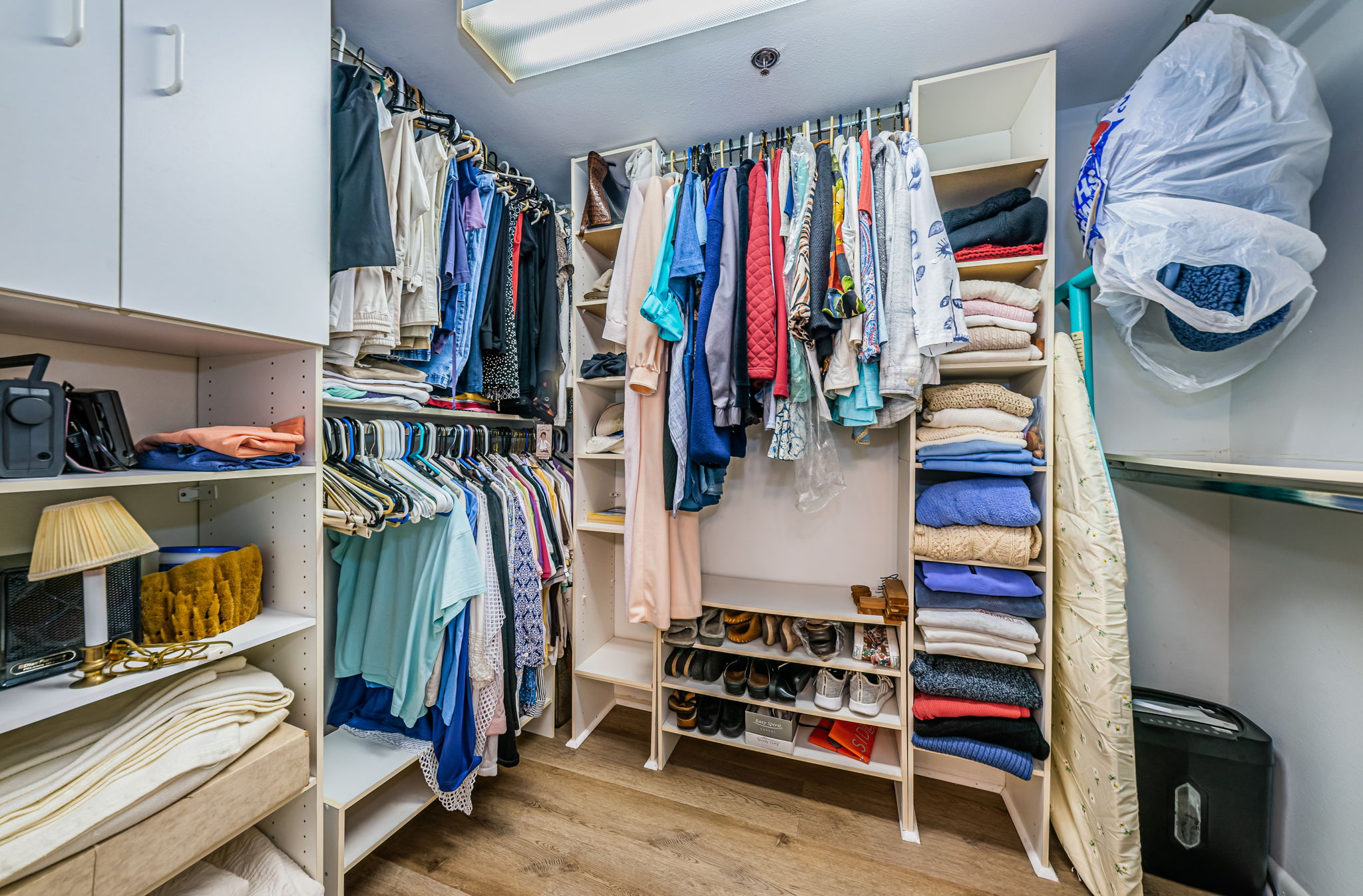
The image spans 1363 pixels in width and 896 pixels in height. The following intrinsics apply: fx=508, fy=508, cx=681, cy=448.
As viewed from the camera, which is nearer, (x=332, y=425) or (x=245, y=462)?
(x=245, y=462)

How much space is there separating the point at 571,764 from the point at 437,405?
141 centimetres

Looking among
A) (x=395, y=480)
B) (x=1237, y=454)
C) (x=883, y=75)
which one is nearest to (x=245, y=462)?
(x=395, y=480)

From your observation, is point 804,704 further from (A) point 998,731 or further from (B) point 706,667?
(A) point 998,731

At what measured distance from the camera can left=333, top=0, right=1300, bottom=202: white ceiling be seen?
136 centimetres

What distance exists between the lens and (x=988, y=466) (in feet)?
4.99

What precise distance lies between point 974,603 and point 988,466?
0.42 meters

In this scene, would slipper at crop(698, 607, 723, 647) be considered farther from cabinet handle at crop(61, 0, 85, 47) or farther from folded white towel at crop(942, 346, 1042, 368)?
cabinet handle at crop(61, 0, 85, 47)

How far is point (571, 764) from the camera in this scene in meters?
1.91

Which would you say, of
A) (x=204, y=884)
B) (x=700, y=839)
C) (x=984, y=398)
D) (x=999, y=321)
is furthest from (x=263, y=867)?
(x=999, y=321)

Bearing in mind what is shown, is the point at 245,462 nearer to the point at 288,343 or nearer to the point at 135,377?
the point at 288,343

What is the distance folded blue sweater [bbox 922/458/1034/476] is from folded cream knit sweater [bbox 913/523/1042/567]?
162mm

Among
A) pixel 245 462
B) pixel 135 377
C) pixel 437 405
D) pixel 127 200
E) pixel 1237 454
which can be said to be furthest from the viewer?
pixel 437 405

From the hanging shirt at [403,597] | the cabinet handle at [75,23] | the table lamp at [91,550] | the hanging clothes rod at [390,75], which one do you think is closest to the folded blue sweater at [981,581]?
the hanging shirt at [403,597]

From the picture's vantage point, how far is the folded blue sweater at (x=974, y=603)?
1498 millimetres
